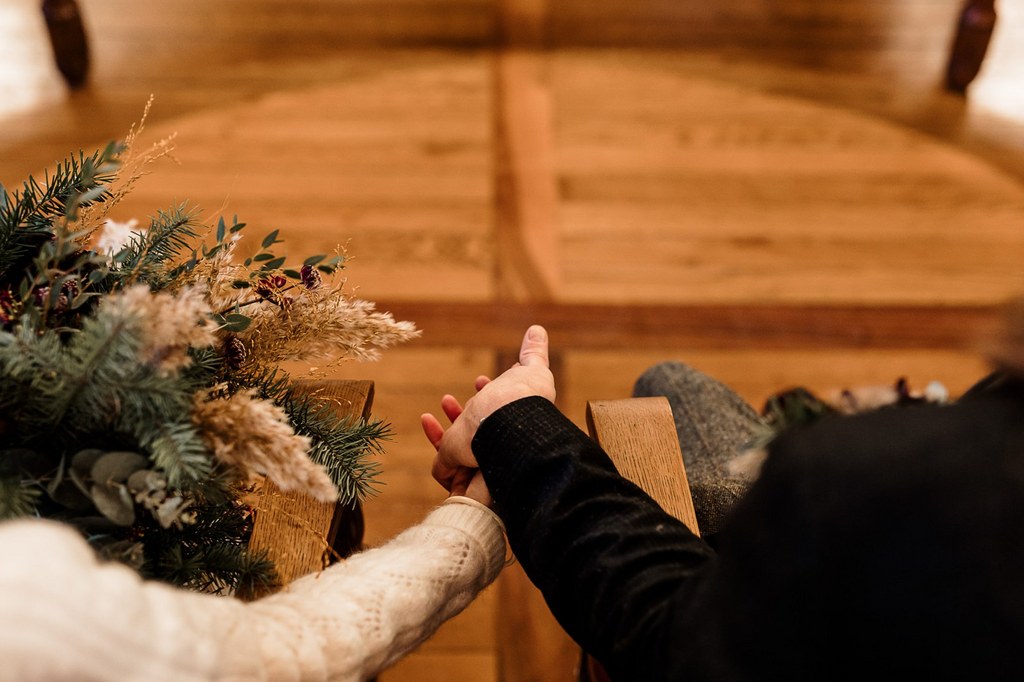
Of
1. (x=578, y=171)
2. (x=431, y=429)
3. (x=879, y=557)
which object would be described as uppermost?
(x=879, y=557)

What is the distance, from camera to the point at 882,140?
8.21 ft

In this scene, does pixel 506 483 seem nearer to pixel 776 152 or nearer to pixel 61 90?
pixel 776 152

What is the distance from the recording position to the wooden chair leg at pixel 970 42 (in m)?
2.57

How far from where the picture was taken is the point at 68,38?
8.23ft

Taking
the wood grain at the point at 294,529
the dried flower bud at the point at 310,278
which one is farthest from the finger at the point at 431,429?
the dried flower bud at the point at 310,278

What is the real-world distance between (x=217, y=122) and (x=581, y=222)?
115 centimetres

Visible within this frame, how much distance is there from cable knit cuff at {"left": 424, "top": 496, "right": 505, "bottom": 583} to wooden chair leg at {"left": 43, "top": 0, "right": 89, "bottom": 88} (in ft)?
7.73

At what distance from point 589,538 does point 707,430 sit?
0.49 metres

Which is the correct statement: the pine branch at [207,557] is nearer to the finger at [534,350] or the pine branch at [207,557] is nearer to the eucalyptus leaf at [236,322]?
the eucalyptus leaf at [236,322]

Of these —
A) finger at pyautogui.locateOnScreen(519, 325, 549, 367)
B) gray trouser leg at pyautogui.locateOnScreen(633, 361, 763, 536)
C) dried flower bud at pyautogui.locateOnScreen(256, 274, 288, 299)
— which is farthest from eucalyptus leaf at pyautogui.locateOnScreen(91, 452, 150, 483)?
gray trouser leg at pyautogui.locateOnScreen(633, 361, 763, 536)

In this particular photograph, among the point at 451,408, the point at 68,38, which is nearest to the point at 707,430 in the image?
the point at 451,408

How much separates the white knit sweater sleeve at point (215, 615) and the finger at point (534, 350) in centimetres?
23

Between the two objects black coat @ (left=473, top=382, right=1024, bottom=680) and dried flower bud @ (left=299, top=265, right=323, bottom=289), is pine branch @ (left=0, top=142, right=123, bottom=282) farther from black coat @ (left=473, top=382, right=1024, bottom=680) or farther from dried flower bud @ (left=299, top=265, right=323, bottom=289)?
black coat @ (left=473, top=382, right=1024, bottom=680)

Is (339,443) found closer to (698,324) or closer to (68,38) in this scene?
(698,324)
